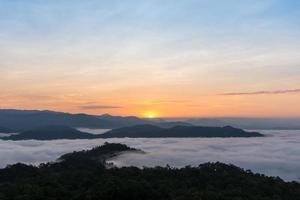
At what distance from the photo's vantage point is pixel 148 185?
97562 mm

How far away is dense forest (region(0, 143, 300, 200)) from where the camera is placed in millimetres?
89438

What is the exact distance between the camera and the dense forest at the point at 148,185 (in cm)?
8944

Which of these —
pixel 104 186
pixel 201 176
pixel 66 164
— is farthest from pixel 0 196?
pixel 66 164

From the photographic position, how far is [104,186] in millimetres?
93688

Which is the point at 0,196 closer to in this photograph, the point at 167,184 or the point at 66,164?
the point at 167,184

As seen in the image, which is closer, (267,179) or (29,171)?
(267,179)

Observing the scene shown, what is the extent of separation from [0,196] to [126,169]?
44.3m

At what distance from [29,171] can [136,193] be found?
257 feet

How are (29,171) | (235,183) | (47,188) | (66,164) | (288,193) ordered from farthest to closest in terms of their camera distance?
1. (66,164)
2. (29,171)
3. (235,183)
4. (288,193)
5. (47,188)

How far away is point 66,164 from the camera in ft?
627

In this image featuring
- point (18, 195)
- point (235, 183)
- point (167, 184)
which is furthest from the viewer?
point (235, 183)

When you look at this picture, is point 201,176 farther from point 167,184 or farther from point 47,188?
point 47,188

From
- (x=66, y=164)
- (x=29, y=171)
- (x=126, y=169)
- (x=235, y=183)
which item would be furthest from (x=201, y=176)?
(x=66, y=164)

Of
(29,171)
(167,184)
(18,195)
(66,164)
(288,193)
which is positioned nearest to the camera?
(18,195)
